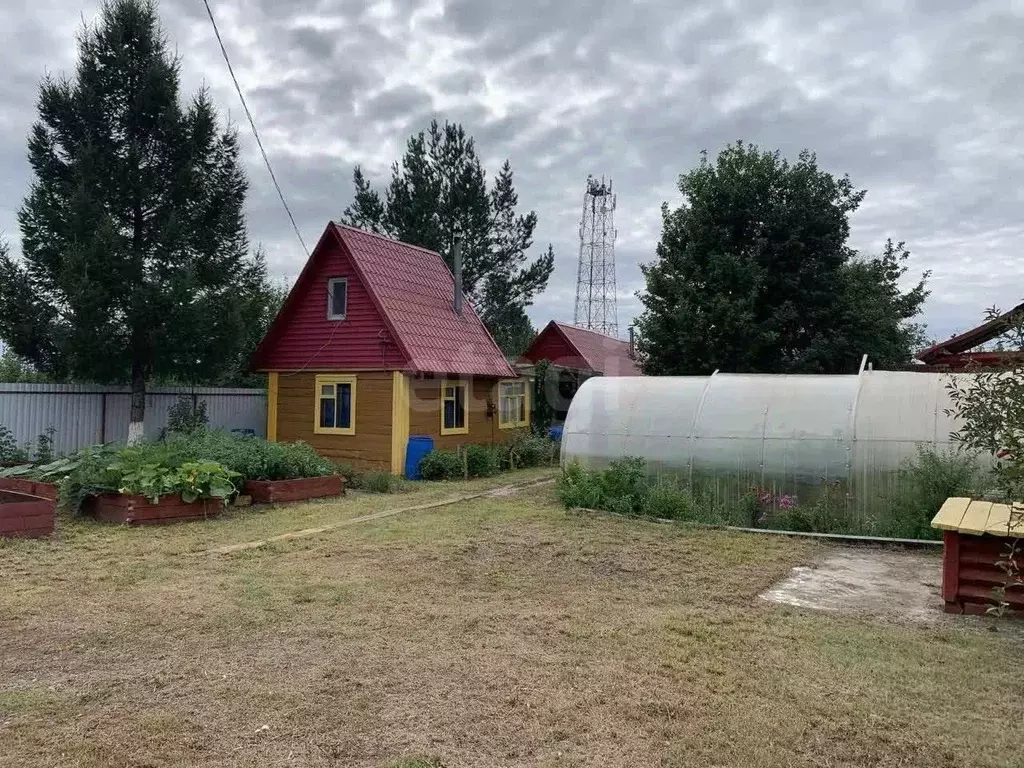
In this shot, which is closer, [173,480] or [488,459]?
[173,480]

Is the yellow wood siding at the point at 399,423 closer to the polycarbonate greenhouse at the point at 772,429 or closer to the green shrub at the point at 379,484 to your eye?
the green shrub at the point at 379,484

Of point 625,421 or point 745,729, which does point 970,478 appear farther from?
point 745,729

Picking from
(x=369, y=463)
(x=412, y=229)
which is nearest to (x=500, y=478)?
(x=369, y=463)

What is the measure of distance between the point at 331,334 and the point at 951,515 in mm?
14146

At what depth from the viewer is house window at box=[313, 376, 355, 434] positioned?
57.2 feet

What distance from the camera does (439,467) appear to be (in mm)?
16547

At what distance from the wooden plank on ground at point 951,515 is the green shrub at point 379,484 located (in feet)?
31.6

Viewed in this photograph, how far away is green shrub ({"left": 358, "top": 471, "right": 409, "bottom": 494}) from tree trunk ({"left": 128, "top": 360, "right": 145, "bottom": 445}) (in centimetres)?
520

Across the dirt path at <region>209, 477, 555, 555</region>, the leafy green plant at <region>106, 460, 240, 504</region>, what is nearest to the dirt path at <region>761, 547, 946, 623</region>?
the dirt path at <region>209, 477, 555, 555</region>

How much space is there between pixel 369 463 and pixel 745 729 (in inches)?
541

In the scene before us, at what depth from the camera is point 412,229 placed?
3144cm

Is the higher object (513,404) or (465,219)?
(465,219)

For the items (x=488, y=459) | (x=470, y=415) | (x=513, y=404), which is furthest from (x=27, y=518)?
(x=513, y=404)

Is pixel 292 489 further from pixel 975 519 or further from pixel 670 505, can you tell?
pixel 975 519
